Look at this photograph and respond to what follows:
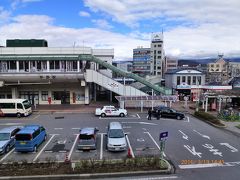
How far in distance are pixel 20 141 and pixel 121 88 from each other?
2216 centimetres

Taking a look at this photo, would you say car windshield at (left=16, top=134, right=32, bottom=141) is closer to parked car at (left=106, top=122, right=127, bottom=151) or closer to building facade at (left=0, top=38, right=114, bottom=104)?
parked car at (left=106, top=122, right=127, bottom=151)

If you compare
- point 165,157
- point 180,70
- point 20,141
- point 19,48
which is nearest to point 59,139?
point 20,141

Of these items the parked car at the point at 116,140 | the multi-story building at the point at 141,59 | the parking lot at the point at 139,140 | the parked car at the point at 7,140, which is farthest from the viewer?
the multi-story building at the point at 141,59

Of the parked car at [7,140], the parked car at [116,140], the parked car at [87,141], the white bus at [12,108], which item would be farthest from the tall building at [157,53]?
the parked car at [7,140]

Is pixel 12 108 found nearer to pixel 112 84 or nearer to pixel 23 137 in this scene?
pixel 112 84

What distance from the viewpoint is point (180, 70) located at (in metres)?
50.8

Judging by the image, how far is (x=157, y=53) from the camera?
403 ft

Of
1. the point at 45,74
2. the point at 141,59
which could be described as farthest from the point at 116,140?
the point at 141,59

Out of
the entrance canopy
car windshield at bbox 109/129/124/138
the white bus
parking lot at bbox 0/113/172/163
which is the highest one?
the entrance canopy

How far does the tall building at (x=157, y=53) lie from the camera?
122188mm

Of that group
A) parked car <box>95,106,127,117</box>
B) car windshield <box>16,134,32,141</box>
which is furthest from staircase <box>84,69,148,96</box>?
car windshield <box>16,134,32,141</box>

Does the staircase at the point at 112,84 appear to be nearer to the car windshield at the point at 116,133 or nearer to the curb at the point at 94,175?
the car windshield at the point at 116,133

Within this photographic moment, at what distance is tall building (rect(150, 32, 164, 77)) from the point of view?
12219 centimetres

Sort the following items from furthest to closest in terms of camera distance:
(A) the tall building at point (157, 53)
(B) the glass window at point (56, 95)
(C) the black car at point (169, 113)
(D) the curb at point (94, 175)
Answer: (A) the tall building at point (157, 53) → (B) the glass window at point (56, 95) → (C) the black car at point (169, 113) → (D) the curb at point (94, 175)
